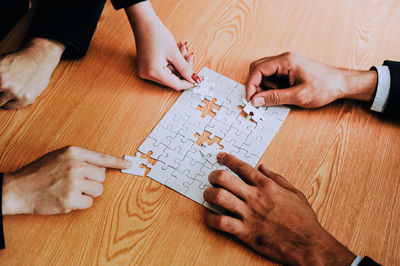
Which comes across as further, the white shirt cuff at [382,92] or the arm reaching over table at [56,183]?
the white shirt cuff at [382,92]

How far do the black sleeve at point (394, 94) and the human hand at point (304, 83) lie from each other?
6 cm

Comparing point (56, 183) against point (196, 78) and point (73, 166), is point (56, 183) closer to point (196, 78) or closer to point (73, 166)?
point (73, 166)

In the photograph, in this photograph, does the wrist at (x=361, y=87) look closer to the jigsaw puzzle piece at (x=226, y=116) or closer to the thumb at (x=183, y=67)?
the jigsaw puzzle piece at (x=226, y=116)

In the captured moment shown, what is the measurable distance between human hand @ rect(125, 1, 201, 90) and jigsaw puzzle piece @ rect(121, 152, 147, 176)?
1.01ft

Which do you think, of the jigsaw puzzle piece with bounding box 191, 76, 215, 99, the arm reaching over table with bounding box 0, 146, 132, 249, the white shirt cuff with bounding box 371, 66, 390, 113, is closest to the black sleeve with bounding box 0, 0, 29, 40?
the arm reaching over table with bounding box 0, 146, 132, 249

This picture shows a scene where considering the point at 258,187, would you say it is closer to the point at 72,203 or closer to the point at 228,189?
the point at 228,189

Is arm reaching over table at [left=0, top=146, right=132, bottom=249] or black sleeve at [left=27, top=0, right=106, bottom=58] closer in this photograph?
arm reaching over table at [left=0, top=146, right=132, bottom=249]

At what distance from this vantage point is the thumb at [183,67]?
1.18 metres

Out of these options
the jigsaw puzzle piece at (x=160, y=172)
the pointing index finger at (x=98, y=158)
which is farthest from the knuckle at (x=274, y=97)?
the pointing index finger at (x=98, y=158)

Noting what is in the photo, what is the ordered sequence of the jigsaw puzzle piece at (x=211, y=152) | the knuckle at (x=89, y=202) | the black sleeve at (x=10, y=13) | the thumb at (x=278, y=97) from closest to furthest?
Result: the knuckle at (x=89, y=202)
the jigsaw puzzle piece at (x=211, y=152)
the thumb at (x=278, y=97)
the black sleeve at (x=10, y=13)

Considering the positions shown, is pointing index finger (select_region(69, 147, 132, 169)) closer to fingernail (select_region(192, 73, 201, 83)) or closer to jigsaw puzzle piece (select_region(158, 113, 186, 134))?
jigsaw puzzle piece (select_region(158, 113, 186, 134))

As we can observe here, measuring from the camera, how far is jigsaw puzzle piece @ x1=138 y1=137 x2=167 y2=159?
1.02 metres

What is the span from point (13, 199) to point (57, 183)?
12cm

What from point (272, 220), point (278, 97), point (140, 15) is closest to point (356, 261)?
point (272, 220)
